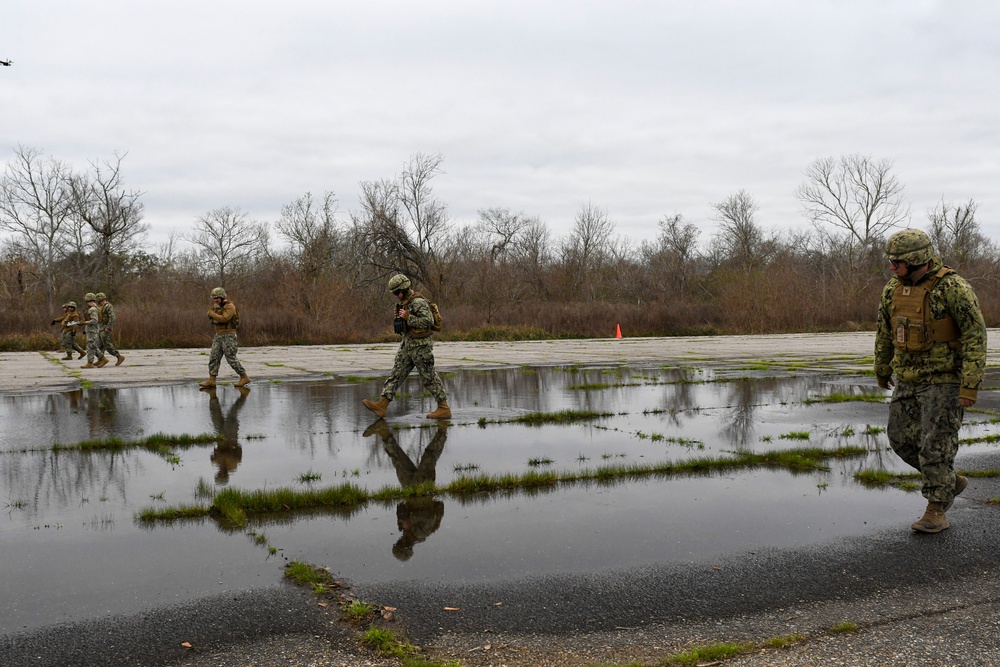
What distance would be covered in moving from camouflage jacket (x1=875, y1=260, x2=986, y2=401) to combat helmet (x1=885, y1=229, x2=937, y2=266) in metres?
0.14

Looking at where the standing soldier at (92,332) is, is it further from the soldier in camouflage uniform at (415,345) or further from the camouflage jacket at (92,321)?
the soldier in camouflage uniform at (415,345)

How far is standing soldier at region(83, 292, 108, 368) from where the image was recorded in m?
20.2

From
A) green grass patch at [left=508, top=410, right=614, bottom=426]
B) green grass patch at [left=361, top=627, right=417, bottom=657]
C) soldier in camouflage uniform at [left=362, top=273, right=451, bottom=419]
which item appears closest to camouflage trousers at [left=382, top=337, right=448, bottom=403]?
soldier in camouflage uniform at [left=362, top=273, right=451, bottom=419]

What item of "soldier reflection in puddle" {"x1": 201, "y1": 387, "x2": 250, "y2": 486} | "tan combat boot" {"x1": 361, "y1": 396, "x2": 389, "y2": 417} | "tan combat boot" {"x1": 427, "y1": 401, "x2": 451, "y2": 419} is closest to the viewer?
"soldier reflection in puddle" {"x1": 201, "y1": 387, "x2": 250, "y2": 486}

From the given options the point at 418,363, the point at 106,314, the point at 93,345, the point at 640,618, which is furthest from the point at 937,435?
the point at 93,345

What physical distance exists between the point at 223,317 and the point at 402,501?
981 cm

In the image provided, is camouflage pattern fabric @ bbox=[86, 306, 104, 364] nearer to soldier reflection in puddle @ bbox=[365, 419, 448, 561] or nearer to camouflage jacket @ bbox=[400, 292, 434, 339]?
camouflage jacket @ bbox=[400, 292, 434, 339]

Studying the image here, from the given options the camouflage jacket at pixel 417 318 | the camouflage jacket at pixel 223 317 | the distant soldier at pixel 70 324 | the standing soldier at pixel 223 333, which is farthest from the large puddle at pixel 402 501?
the distant soldier at pixel 70 324

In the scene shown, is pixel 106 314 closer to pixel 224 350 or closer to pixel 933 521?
pixel 224 350

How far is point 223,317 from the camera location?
49.9ft

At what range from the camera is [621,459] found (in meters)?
8.09

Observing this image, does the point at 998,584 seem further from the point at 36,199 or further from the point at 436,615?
the point at 36,199

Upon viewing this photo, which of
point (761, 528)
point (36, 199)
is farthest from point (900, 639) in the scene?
point (36, 199)

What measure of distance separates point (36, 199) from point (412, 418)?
151ft
